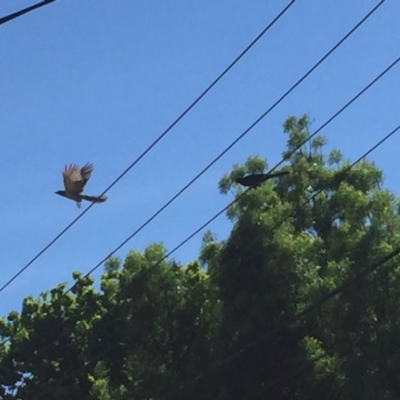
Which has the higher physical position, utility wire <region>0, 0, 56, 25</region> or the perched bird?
→ the perched bird

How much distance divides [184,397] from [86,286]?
33.2ft

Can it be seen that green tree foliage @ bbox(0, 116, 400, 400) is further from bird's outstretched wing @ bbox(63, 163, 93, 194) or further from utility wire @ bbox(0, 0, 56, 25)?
utility wire @ bbox(0, 0, 56, 25)

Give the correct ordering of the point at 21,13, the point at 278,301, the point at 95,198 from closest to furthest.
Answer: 1. the point at 21,13
2. the point at 95,198
3. the point at 278,301

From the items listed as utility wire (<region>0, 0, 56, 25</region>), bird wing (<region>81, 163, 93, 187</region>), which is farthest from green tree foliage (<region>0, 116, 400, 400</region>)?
utility wire (<region>0, 0, 56, 25</region>)

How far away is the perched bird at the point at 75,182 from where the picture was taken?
15844 millimetres

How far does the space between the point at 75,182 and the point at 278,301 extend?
12489mm

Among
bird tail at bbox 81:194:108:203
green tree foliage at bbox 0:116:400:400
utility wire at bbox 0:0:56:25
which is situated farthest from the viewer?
green tree foliage at bbox 0:116:400:400

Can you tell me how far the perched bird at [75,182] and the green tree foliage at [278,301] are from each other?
865 cm

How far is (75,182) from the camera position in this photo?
16125 millimetres

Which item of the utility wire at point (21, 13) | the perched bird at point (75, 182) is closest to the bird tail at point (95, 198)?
the perched bird at point (75, 182)

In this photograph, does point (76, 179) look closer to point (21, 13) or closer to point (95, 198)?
point (95, 198)

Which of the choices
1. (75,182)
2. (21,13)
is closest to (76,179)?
(75,182)

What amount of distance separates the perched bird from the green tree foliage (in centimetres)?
865

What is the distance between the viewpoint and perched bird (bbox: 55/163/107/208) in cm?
1584
